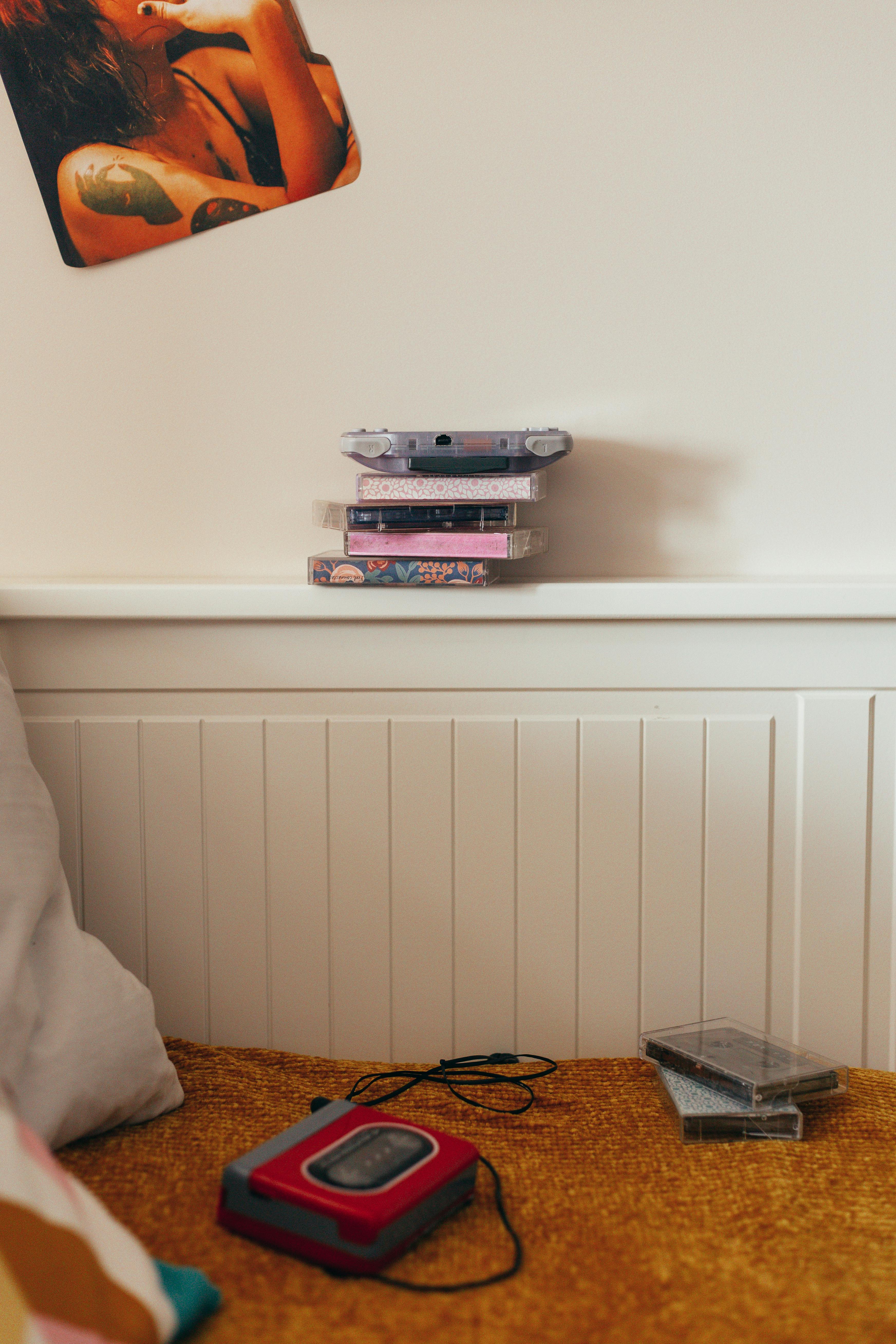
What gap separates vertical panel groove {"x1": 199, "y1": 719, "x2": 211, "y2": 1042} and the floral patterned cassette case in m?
0.21

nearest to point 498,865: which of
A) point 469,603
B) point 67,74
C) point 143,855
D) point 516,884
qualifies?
point 516,884

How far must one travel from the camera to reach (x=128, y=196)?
3.81 ft

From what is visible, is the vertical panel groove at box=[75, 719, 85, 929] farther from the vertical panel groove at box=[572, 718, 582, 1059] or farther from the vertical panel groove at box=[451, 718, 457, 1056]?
the vertical panel groove at box=[572, 718, 582, 1059]

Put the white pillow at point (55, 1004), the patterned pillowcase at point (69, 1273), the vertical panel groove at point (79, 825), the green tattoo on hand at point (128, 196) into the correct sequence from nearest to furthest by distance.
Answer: the patterned pillowcase at point (69, 1273)
the white pillow at point (55, 1004)
the vertical panel groove at point (79, 825)
the green tattoo on hand at point (128, 196)

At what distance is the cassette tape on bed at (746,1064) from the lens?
89 centimetres

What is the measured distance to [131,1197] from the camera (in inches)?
29.6

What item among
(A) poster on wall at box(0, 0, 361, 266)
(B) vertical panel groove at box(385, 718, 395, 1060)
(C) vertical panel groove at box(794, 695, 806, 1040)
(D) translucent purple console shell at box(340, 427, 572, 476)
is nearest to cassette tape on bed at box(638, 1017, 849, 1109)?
(C) vertical panel groove at box(794, 695, 806, 1040)

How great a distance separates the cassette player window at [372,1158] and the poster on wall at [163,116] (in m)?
0.99

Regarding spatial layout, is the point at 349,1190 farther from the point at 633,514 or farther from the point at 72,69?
the point at 72,69

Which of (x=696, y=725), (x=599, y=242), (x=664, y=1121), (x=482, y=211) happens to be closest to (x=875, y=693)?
(x=696, y=725)

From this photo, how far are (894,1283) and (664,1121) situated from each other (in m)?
0.26

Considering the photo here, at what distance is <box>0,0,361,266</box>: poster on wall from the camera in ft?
3.75

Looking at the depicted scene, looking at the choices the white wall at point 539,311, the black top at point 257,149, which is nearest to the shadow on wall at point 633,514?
the white wall at point 539,311

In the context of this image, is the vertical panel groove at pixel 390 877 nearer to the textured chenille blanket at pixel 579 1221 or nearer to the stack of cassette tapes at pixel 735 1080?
the textured chenille blanket at pixel 579 1221
